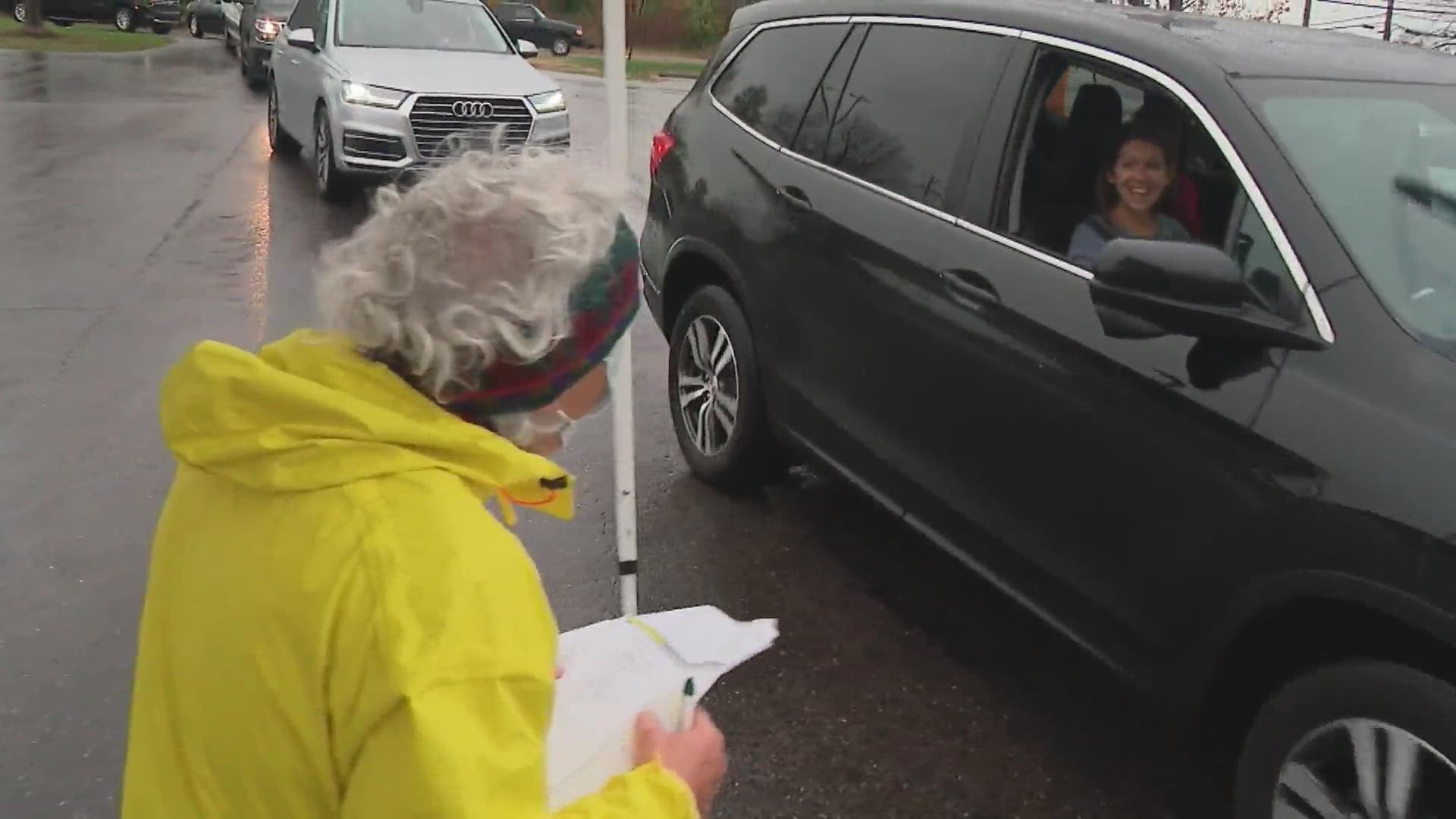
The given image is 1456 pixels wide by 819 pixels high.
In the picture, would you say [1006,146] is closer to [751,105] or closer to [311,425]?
Result: [751,105]

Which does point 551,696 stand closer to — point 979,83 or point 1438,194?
point 1438,194

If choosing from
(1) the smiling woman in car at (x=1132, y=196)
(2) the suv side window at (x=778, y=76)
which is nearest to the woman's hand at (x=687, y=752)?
(1) the smiling woman in car at (x=1132, y=196)

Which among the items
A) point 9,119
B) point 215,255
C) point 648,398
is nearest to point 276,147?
point 9,119

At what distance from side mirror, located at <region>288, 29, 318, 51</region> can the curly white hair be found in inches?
433

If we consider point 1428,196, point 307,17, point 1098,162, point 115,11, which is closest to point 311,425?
point 1428,196

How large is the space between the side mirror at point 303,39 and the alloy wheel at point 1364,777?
35.2 ft

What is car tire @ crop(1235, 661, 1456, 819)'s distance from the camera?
2.39 m

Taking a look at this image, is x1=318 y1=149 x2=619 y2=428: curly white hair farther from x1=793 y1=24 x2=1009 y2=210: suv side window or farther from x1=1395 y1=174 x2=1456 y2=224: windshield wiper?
x1=793 y1=24 x2=1009 y2=210: suv side window

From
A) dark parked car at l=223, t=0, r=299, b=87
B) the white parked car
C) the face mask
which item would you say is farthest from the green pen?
dark parked car at l=223, t=0, r=299, b=87

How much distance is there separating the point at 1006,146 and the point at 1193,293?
1.01 meters

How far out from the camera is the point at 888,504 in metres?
3.94

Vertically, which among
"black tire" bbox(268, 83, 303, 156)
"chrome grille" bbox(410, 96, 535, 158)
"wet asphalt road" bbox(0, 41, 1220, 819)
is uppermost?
"chrome grille" bbox(410, 96, 535, 158)

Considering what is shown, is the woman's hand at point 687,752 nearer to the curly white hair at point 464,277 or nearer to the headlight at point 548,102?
the curly white hair at point 464,277

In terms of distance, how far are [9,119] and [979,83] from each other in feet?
48.7
